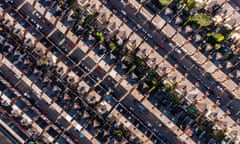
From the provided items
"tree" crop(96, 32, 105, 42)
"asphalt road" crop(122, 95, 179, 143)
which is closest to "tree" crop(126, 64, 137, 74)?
"asphalt road" crop(122, 95, 179, 143)

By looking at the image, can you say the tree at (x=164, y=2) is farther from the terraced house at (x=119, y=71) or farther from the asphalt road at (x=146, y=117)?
the asphalt road at (x=146, y=117)

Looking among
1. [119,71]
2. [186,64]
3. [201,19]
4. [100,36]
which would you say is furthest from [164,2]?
[119,71]

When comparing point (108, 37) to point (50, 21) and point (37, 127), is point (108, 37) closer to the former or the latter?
point (50, 21)

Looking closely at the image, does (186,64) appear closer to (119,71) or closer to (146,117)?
(146,117)

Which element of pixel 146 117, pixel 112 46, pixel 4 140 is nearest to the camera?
pixel 112 46

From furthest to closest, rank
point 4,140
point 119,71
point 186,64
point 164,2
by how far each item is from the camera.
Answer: point 186,64, point 4,140, point 119,71, point 164,2

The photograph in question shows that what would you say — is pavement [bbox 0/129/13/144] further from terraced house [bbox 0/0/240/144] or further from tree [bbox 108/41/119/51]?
tree [bbox 108/41/119/51]

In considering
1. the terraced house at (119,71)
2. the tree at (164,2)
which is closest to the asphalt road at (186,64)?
the terraced house at (119,71)
